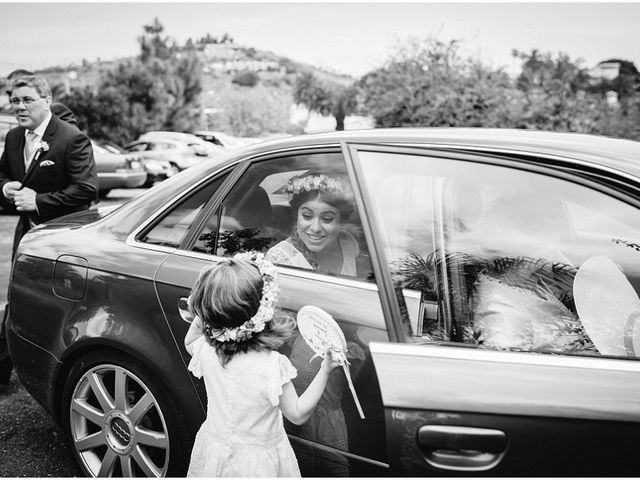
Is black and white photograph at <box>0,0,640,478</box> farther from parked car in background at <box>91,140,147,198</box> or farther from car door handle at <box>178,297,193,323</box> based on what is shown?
parked car in background at <box>91,140,147,198</box>

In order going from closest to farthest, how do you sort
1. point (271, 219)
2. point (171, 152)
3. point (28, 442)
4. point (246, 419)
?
point (246, 419) < point (271, 219) < point (28, 442) < point (171, 152)

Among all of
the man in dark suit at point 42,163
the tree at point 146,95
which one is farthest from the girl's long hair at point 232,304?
the tree at point 146,95

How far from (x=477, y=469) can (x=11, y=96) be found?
11.1 feet

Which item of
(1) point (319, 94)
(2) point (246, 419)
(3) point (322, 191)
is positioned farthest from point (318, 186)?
(1) point (319, 94)

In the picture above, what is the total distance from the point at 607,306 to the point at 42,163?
3.13 meters

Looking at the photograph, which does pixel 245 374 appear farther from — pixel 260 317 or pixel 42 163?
pixel 42 163

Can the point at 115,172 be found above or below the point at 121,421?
above

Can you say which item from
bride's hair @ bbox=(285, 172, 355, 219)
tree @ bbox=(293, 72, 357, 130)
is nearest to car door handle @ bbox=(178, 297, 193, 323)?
bride's hair @ bbox=(285, 172, 355, 219)

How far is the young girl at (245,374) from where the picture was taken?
5.96 feet

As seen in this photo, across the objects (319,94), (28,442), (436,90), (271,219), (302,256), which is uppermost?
(319,94)

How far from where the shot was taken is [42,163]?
3496 mm

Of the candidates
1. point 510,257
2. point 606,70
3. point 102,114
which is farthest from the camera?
point 102,114

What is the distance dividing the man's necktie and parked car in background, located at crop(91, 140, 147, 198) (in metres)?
7.50

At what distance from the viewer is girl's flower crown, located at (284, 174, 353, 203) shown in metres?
2.09
